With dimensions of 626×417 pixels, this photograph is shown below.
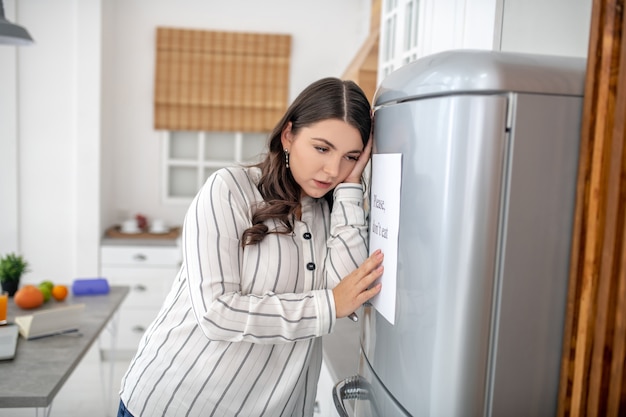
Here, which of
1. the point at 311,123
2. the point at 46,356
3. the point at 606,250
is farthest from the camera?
the point at 46,356

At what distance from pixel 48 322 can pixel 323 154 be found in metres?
1.44

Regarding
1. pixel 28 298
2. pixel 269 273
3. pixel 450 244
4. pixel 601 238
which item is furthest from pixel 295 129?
pixel 28 298

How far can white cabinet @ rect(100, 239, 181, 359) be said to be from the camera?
13.3 ft

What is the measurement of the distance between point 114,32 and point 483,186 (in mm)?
4251

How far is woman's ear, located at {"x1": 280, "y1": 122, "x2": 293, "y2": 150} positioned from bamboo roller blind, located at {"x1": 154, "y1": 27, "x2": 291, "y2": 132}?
3.33m

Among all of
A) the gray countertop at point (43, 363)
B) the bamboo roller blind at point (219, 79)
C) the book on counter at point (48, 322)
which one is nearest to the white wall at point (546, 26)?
the gray countertop at point (43, 363)

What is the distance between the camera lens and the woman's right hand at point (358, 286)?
1076mm

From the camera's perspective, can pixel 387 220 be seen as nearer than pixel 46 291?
Yes

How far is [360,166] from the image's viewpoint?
121 centimetres

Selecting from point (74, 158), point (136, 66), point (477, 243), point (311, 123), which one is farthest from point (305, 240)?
point (136, 66)

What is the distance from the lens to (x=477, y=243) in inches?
32.0

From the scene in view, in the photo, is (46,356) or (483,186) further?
(46,356)

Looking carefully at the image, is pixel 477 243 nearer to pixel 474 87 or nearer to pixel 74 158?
pixel 474 87

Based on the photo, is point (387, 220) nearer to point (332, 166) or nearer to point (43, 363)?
point (332, 166)
